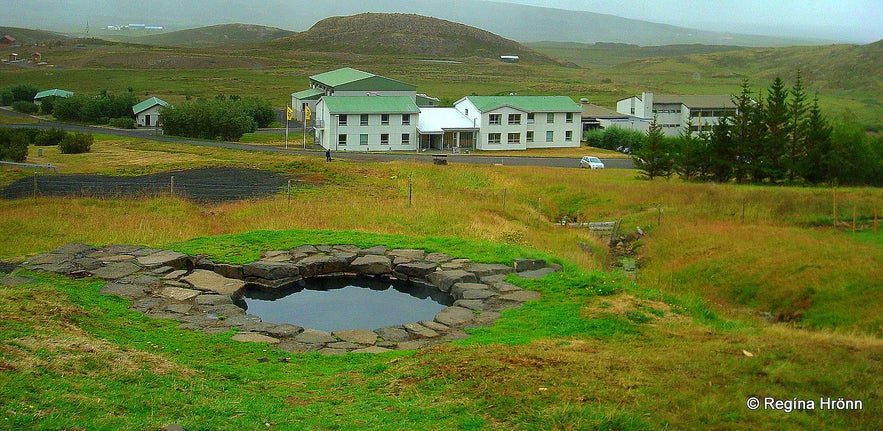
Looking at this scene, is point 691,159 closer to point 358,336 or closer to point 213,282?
point 213,282

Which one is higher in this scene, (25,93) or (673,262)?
(25,93)

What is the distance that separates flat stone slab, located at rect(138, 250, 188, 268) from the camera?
50.5 ft

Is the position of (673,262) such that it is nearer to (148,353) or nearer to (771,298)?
(771,298)

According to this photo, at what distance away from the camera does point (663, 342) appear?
1051 cm

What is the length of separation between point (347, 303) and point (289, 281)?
1490 mm


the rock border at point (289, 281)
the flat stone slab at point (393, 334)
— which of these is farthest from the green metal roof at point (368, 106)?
the flat stone slab at point (393, 334)

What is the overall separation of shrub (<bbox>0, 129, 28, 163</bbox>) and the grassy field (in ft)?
72.5

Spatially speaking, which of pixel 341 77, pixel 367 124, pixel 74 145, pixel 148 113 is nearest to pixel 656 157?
pixel 367 124

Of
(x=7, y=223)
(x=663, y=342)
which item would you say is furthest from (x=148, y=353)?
(x=7, y=223)

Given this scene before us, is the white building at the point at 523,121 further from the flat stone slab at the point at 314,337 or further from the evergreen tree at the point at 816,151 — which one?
the flat stone slab at the point at 314,337

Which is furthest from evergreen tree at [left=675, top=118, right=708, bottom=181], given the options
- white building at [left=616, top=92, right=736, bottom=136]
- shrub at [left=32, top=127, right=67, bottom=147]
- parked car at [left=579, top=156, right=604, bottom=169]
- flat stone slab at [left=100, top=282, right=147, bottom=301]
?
shrub at [left=32, top=127, right=67, bottom=147]

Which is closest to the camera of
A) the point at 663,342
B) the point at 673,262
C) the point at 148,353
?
the point at 148,353

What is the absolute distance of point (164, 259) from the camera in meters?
15.7

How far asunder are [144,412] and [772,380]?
6288 mm
